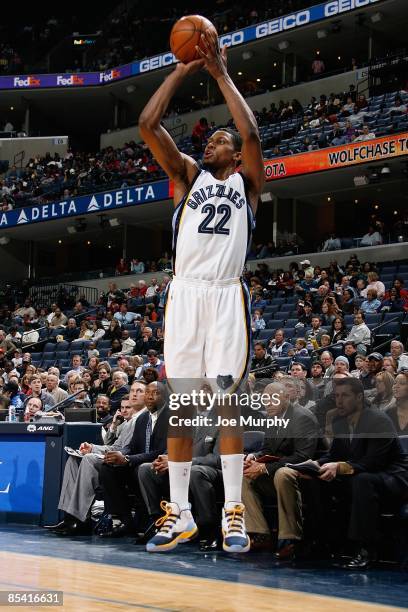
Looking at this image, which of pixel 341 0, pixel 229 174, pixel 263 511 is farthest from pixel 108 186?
pixel 229 174

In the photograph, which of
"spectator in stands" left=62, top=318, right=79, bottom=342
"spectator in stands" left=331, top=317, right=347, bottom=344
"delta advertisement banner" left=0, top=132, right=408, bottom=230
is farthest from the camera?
"delta advertisement banner" left=0, top=132, right=408, bottom=230

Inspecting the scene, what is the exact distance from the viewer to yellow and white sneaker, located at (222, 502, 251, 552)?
3461 millimetres

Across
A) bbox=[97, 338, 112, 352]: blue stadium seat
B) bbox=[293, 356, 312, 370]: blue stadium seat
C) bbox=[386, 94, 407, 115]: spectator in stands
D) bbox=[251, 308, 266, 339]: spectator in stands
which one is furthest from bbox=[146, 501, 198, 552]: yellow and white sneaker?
bbox=[386, 94, 407, 115]: spectator in stands

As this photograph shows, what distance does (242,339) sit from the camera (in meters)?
3.61

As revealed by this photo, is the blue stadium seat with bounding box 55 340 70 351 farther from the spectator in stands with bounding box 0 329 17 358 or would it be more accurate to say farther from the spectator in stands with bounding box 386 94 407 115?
the spectator in stands with bounding box 386 94 407 115

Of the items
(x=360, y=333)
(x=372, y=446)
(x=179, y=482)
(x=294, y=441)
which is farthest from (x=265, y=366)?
(x=179, y=482)

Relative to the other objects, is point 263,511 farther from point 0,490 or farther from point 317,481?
point 0,490

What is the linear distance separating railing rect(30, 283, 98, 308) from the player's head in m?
20.5

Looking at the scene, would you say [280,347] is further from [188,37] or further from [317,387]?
[188,37]

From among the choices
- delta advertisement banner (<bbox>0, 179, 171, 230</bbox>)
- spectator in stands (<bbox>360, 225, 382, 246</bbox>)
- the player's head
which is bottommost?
the player's head

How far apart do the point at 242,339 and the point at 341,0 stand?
22163mm

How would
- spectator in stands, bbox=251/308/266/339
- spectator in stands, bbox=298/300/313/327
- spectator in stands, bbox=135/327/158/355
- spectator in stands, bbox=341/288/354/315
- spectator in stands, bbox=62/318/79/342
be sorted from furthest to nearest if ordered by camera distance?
spectator in stands, bbox=62/318/79/342 < spectator in stands, bbox=135/327/158/355 < spectator in stands, bbox=251/308/266/339 < spectator in stands, bbox=298/300/313/327 < spectator in stands, bbox=341/288/354/315

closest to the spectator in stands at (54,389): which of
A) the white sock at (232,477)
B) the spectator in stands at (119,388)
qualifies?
the spectator in stands at (119,388)

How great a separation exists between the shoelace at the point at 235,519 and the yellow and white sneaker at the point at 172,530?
0.18 metres
